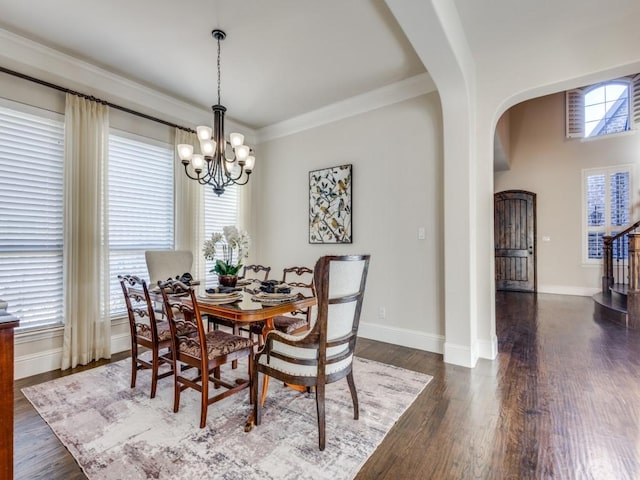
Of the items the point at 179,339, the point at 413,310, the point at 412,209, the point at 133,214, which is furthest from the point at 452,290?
the point at 133,214

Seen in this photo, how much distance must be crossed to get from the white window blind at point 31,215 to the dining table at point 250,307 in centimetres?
173

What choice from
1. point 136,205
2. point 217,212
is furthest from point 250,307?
point 217,212

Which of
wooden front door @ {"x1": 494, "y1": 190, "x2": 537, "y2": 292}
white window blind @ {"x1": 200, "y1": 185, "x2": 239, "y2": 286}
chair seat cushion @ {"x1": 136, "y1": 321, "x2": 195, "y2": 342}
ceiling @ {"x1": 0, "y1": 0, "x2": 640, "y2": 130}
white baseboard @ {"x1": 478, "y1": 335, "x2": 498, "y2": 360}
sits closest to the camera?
chair seat cushion @ {"x1": 136, "y1": 321, "x2": 195, "y2": 342}

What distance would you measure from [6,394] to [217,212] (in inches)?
138

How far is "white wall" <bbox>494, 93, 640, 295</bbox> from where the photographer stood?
→ 6523mm

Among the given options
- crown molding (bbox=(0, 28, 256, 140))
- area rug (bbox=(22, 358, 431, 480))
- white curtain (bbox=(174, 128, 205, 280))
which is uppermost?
crown molding (bbox=(0, 28, 256, 140))

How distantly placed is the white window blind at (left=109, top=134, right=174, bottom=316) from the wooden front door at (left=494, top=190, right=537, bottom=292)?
7.01 m

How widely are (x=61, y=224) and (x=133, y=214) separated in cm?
67

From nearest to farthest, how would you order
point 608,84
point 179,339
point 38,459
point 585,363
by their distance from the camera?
point 38,459
point 179,339
point 585,363
point 608,84

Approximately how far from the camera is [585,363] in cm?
301

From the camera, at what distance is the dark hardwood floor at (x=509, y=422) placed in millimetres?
1629

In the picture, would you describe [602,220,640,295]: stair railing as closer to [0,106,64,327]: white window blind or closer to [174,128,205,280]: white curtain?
[174,128,205,280]: white curtain

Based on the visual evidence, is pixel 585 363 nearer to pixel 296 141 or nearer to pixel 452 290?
pixel 452 290

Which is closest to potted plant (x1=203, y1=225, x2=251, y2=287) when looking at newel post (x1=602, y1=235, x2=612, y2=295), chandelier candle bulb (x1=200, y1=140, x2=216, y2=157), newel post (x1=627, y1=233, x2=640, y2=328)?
chandelier candle bulb (x1=200, y1=140, x2=216, y2=157)
